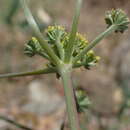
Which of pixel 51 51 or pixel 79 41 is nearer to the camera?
pixel 51 51

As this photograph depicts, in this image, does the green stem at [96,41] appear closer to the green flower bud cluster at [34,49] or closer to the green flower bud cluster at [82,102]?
the green flower bud cluster at [34,49]

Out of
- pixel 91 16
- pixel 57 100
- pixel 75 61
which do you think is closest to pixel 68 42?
pixel 75 61

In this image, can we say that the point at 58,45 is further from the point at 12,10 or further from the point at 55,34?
the point at 12,10

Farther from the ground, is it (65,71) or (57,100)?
(65,71)

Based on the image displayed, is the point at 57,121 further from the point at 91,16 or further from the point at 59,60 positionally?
the point at 59,60

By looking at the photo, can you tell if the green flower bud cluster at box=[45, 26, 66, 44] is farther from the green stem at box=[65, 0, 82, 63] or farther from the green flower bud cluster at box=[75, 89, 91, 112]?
the green flower bud cluster at box=[75, 89, 91, 112]

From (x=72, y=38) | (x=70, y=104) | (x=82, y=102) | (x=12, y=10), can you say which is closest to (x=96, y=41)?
(x=72, y=38)
